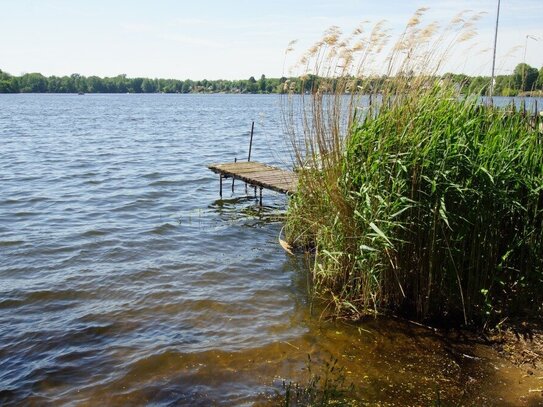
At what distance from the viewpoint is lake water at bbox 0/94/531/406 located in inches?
197

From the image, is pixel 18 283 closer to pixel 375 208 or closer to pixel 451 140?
pixel 375 208

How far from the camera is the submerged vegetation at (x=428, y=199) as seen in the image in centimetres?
548

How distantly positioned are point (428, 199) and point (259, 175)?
745 centimetres

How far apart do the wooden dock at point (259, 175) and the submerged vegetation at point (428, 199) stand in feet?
15.1

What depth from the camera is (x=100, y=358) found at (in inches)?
226

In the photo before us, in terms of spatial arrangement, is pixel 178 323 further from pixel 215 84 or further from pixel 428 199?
pixel 215 84

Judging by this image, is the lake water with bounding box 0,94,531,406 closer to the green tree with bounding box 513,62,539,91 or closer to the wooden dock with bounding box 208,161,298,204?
A: the wooden dock with bounding box 208,161,298,204

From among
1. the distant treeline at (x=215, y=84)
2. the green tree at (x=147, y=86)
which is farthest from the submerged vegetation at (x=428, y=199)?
the green tree at (x=147, y=86)

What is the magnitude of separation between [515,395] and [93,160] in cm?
1983

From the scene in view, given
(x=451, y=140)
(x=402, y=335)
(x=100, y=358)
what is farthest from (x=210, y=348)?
(x=451, y=140)

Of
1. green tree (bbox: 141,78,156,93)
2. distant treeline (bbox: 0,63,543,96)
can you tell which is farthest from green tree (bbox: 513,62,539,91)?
green tree (bbox: 141,78,156,93)

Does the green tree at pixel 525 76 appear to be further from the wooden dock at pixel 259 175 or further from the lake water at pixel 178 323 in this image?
the wooden dock at pixel 259 175

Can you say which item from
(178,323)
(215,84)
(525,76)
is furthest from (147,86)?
(525,76)

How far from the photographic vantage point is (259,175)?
1270cm
